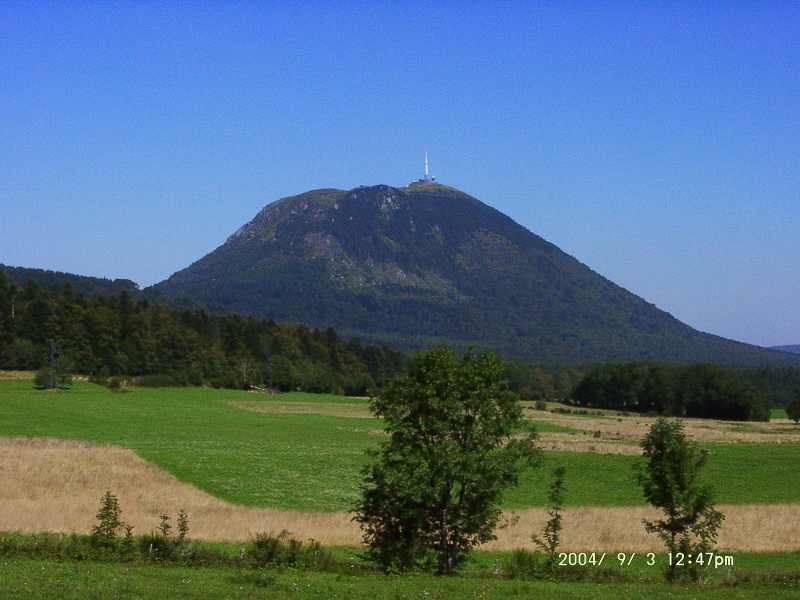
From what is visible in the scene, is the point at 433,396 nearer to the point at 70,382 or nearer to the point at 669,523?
the point at 669,523

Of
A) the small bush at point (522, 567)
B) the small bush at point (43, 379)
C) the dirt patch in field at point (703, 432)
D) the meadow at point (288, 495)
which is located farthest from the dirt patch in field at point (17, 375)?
the small bush at point (522, 567)

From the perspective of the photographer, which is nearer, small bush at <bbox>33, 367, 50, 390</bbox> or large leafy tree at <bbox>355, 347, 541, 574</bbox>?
large leafy tree at <bbox>355, 347, 541, 574</bbox>

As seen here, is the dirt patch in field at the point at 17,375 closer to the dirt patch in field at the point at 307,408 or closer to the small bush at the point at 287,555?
the dirt patch in field at the point at 307,408

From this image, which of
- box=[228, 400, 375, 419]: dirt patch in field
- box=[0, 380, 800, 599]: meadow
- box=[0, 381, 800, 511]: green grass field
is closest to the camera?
box=[0, 380, 800, 599]: meadow

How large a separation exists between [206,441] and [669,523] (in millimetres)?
47613

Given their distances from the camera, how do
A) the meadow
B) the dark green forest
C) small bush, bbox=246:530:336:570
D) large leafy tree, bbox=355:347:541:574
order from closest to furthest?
the meadow < large leafy tree, bbox=355:347:541:574 < small bush, bbox=246:530:336:570 < the dark green forest

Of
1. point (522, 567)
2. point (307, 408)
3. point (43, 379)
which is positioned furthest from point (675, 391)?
point (522, 567)

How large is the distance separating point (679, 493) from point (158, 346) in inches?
4769

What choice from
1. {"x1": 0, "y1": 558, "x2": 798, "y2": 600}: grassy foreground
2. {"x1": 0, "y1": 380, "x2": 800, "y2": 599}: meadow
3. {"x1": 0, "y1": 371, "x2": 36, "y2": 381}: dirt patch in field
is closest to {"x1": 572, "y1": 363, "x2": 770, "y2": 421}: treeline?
{"x1": 0, "y1": 380, "x2": 800, "y2": 599}: meadow

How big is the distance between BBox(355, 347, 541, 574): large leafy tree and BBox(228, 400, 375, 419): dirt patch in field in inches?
3011

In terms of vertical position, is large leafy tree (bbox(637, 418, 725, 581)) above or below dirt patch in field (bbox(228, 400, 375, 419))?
above

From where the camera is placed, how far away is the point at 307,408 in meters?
108

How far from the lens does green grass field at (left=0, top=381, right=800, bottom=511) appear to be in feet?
136

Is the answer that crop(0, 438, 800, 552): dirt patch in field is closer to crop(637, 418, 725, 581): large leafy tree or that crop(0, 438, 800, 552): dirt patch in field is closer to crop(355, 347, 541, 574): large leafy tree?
crop(355, 347, 541, 574): large leafy tree
